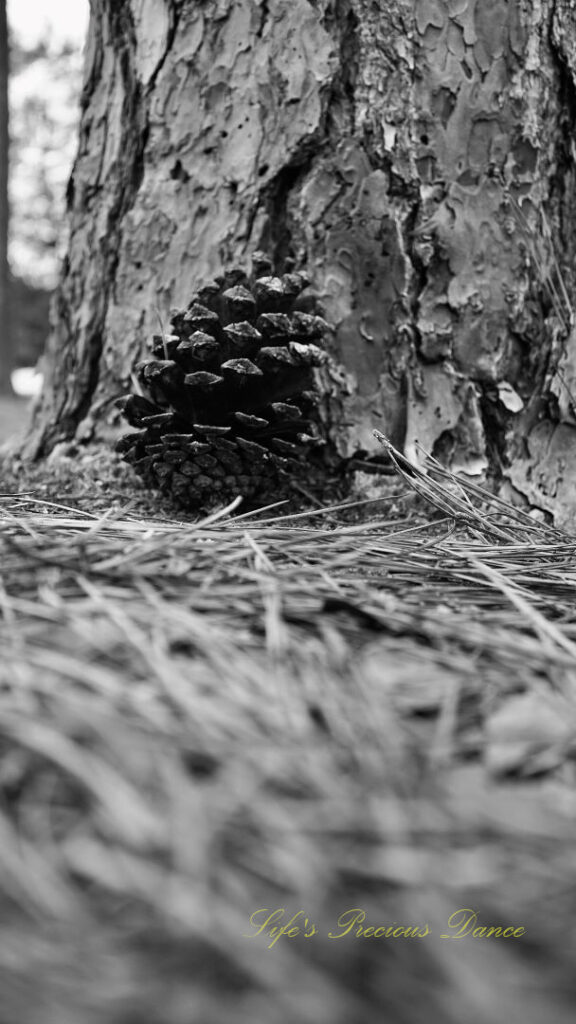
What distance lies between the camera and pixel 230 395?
122 cm

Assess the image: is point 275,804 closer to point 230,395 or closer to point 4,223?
point 230,395

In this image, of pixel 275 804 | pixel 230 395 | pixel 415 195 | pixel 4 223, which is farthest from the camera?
pixel 4 223

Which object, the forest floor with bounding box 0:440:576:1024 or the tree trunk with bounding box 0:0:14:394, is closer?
the forest floor with bounding box 0:440:576:1024

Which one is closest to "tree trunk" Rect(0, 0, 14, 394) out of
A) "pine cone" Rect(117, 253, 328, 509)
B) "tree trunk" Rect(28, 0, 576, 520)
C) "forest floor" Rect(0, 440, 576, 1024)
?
"tree trunk" Rect(28, 0, 576, 520)

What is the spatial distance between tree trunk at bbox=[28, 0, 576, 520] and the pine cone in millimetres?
148

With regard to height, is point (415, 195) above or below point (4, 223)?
below

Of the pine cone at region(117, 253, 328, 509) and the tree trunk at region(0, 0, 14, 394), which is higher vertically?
the tree trunk at region(0, 0, 14, 394)

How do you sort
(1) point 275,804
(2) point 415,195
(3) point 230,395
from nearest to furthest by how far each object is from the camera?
(1) point 275,804 < (3) point 230,395 < (2) point 415,195

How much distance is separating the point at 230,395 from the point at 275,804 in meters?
0.86

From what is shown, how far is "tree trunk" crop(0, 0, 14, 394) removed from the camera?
22.4ft

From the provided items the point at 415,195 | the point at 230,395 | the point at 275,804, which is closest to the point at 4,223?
the point at 415,195

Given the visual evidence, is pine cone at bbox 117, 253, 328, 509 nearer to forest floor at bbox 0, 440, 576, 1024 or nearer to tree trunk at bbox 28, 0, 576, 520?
tree trunk at bbox 28, 0, 576, 520

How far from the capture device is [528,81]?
1.40m

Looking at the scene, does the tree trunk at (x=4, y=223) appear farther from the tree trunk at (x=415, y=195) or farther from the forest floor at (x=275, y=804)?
the forest floor at (x=275, y=804)
